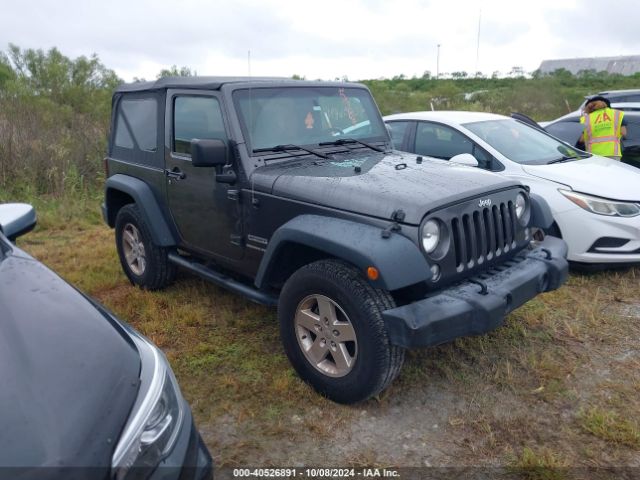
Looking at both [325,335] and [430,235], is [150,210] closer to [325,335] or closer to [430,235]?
[325,335]

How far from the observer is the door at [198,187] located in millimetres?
4023

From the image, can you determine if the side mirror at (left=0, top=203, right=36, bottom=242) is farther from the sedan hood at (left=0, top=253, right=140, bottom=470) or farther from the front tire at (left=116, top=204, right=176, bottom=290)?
the front tire at (left=116, top=204, right=176, bottom=290)

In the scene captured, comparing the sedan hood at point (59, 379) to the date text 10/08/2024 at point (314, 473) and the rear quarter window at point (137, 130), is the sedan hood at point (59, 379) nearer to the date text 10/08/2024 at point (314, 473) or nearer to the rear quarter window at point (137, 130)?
the date text 10/08/2024 at point (314, 473)

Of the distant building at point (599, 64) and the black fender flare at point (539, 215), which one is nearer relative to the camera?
A: the black fender flare at point (539, 215)

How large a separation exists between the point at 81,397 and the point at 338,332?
1.74 metres

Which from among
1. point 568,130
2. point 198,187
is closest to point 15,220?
point 198,187

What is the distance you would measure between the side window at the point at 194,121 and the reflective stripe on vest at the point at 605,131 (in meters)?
5.39

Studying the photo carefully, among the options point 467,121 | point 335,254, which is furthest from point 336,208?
point 467,121

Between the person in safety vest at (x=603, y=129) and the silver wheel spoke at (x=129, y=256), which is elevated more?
the person in safety vest at (x=603, y=129)

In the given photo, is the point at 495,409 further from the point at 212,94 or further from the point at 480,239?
the point at 212,94

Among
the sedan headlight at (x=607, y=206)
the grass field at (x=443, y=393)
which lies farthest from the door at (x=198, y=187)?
the sedan headlight at (x=607, y=206)

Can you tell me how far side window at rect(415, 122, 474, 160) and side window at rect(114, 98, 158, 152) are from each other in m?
2.98

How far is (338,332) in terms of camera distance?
3264mm

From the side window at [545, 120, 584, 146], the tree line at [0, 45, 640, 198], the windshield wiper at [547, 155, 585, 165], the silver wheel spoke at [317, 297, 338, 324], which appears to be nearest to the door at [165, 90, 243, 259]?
the silver wheel spoke at [317, 297, 338, 324]
